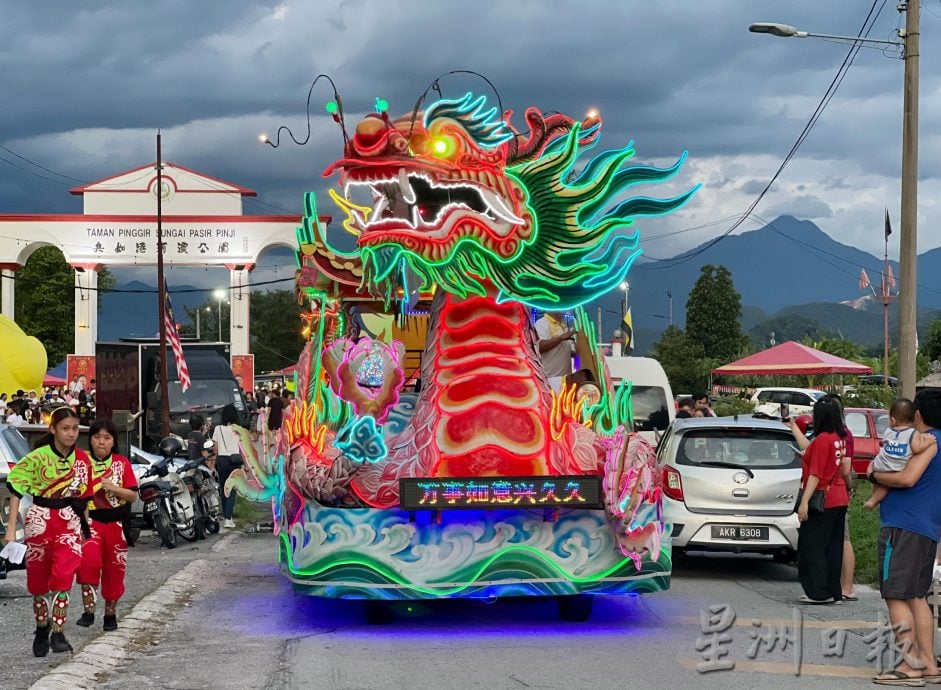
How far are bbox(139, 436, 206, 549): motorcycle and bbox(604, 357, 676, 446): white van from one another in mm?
6628

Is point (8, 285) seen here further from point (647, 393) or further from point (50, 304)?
point (647, 393)

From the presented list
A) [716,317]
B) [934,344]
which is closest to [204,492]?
[934,344]

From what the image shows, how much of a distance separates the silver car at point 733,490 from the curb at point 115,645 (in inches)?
181

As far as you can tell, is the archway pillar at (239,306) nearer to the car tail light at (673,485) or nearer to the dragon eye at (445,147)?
the car tail light at (673,485)

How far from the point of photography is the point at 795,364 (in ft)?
117

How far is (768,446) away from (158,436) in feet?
68.1

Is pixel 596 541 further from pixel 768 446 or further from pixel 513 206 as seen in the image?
pixel 768 446

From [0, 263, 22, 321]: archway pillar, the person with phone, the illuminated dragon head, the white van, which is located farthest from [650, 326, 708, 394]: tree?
the illuminated dragon head

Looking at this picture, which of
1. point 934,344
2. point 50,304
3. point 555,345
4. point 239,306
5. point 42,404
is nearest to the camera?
point 555,345

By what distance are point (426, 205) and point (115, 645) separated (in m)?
3.66

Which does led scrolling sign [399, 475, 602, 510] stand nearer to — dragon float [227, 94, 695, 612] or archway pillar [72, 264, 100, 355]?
dragon float [227, 94, 695, 612]

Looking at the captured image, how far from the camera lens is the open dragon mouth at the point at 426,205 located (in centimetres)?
941

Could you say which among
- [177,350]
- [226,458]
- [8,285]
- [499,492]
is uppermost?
[8,285]

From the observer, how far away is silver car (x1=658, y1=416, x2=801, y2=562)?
12578 mm
